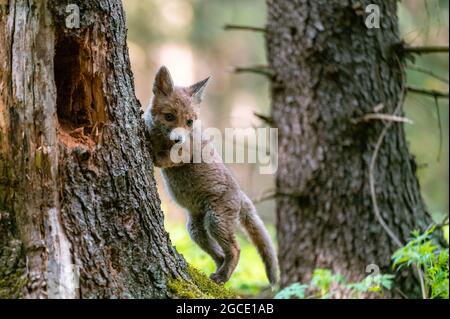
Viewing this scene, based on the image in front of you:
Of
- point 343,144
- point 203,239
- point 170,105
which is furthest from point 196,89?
point 343,144

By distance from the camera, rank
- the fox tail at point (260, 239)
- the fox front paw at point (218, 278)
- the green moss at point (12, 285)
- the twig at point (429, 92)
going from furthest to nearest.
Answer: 1. the twig at point (429, 92)
2. the fox tail at point (260, 239)
3. the fox front paw at point (218, 278)
4. the green moss at point (12, 285)

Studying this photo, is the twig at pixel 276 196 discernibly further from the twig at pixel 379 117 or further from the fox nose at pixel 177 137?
the fox nose at pixel 177 137

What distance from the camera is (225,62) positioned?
71.2 ft

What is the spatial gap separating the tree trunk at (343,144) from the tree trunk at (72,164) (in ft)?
10.3

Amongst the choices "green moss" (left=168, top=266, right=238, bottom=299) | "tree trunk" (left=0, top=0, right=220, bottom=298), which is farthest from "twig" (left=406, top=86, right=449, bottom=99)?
"tree trunk" (left=0, top=0, right=220, bottom=298)

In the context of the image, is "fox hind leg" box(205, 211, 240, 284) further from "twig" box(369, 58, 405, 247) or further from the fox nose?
"twig" box(369, 58, 405, 247)

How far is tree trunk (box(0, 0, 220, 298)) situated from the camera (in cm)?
382

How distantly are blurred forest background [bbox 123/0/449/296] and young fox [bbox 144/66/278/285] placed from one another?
3.24 metres

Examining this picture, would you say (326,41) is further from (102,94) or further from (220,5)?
(220,5)

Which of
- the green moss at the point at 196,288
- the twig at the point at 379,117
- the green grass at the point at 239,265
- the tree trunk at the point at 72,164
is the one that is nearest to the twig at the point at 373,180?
the twig at the point at 379,117

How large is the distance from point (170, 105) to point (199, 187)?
32.6 inches

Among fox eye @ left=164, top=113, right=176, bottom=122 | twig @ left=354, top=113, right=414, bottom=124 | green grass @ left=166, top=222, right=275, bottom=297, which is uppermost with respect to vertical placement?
twig @ left=354, top=113, right=414, bottom=124

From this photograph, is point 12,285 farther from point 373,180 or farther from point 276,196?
point 373,180

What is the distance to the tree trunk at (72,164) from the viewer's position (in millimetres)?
3816
